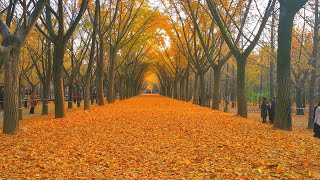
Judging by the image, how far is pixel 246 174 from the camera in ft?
17.7

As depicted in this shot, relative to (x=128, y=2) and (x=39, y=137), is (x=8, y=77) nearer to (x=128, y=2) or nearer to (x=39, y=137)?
(x=39, y=137)

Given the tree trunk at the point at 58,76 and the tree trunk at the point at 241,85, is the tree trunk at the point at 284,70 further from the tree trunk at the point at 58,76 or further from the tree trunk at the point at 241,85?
the tree trunk at the point at 58,76

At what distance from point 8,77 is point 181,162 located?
21.3 feet

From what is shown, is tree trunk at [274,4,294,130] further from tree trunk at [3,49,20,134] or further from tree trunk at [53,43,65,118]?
tree trunk at [53,43,65,118]

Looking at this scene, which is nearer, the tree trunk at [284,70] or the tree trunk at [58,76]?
the tree trunk at [284,70]

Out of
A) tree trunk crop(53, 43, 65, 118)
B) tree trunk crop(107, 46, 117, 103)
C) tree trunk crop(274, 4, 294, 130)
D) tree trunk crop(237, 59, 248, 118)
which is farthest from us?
tree trunk crop(107, 46, 117, 103)

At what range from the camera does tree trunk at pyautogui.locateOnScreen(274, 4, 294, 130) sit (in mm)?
10797

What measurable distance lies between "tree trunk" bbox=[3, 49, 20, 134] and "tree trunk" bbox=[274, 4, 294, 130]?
8.49m

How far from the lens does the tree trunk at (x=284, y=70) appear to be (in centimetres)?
1080

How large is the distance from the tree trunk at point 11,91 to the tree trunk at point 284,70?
8.49 metres

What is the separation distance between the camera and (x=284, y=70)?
435 inches

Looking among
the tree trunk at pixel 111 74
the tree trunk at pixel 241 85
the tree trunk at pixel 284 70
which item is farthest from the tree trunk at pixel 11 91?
the tree trunk at pixel 111 74

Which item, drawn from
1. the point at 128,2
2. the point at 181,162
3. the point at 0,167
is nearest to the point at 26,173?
the point at 0,167

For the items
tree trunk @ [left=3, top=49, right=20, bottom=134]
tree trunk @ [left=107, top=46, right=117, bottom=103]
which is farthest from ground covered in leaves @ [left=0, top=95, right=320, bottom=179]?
tree trunk @ [left=107, top=46, right=117, bottom=103]
